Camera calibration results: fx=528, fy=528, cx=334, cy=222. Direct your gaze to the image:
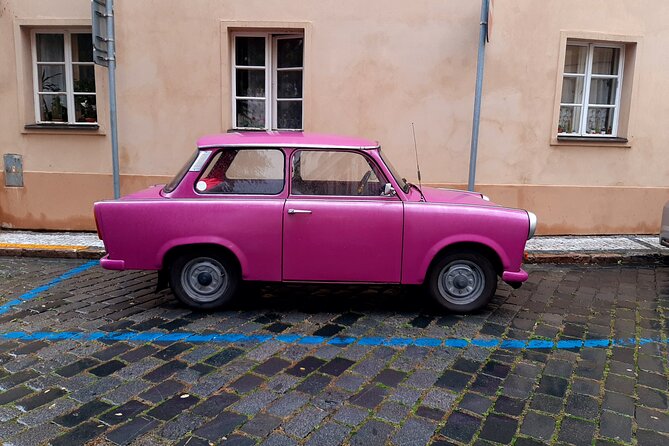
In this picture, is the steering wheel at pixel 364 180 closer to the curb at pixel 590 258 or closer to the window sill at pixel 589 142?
the curb at pixel 590 258

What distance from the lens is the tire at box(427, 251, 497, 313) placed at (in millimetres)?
4926

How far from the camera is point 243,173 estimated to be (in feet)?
16.3

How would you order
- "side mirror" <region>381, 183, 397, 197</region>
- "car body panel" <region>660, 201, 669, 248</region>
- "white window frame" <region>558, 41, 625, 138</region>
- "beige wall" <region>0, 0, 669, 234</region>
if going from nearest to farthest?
1. "side mirror" <region>381, 183, 397, 197</region>
2. "car body panel" <region>660, 201, 669, 248</region>
3. "beige wall" <region>0, 0, 669, 234</region>
4. "white window frame" <region>558, 41, 625, 138</region>

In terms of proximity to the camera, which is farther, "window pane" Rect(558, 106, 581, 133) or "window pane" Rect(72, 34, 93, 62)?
"window pane" Rect(558, 106, 581, 133)

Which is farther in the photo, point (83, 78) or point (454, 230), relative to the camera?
point (83, 78)

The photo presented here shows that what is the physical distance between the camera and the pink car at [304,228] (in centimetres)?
478

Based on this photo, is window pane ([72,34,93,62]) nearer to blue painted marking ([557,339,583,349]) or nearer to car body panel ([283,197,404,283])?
car body panel ([283,197,404,283])

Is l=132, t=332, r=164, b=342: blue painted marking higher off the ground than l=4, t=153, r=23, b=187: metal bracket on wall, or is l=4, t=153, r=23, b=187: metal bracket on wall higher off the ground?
l=4, t=153, r=23, b=187: metal bracket on wall

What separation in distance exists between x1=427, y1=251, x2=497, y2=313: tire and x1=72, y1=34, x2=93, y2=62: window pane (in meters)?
6.68

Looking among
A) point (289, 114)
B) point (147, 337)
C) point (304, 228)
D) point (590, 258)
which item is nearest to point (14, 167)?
point (289, 114)

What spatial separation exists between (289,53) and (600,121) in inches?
203

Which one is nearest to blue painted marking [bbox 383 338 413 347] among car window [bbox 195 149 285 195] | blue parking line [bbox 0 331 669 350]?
blue parking line [bbox 0 331 669 350]

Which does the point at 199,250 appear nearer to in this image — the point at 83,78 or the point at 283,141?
the point at 283,141

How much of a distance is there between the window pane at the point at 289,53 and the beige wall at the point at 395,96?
375 millimetres
